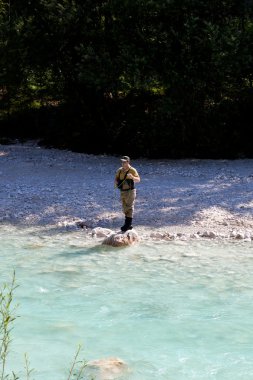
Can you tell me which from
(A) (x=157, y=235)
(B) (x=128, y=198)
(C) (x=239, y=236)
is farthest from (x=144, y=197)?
(C) (x=239, y=236)

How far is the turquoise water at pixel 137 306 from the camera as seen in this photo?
829 cm

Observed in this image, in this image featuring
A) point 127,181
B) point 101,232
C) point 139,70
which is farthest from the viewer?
point 139,70

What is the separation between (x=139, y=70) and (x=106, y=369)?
16.4m

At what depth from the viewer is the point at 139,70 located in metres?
22.6

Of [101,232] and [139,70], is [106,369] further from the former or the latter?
[139,70]

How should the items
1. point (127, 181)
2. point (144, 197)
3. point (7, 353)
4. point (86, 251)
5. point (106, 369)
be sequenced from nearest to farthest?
point (7, 353)
point (106, 369)
point (86, 251)
point (127, 181)
point (144, 197)

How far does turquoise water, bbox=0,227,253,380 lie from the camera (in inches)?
326

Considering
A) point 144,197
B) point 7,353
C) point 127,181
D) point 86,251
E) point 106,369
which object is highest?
point 127,181

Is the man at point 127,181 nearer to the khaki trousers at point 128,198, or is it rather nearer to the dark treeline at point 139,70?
the khaki trousers at point 128,198

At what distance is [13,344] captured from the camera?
8.73m

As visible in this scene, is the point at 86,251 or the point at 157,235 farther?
the point at 157,235

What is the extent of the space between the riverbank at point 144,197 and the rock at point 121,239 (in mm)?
735

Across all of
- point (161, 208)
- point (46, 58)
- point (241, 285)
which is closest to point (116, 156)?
point (46, 58)

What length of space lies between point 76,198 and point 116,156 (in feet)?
26.1
